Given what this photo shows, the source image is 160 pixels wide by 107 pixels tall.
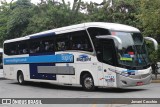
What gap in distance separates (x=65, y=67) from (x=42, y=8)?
65.4 feet

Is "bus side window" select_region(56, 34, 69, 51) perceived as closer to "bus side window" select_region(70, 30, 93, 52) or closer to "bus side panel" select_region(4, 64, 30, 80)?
"bus side window" select_region(70, 30, 93, 52)

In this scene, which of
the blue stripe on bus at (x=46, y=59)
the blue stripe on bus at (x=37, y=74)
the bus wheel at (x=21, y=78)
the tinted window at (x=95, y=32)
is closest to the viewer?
the tinted window at (x=95, y=32)

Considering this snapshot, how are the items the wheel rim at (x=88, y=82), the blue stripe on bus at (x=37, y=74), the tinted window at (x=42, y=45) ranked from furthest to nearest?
1. the blue stripe on bus at (x=37, y=74)
2. the tinted window at (x=42, y=45)
3. the wheel rim at (x=88, y=82)

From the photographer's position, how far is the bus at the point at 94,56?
53.5ft

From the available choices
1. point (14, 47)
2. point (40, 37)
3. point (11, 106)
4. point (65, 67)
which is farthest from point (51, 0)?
point (11, 106)

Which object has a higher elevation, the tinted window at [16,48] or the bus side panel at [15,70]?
the tinted window at [16,48]

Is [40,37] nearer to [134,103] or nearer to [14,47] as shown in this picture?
[14,47]

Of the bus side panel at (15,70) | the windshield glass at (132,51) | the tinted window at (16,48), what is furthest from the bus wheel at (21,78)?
the windshield glass at (132,51)

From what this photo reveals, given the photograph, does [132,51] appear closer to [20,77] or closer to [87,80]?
[87,80]

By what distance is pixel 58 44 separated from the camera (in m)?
19.9

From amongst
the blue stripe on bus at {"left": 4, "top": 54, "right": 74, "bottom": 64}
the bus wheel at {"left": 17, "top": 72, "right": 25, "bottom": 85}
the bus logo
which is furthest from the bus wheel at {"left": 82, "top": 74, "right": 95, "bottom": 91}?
the bus wheel at {"left": 17, "top": 72, "right": 25, "bottom": 85}

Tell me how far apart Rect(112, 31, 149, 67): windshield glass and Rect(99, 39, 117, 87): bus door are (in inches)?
14.6

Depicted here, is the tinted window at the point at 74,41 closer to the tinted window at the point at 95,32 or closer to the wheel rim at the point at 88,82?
the tinted window at the point at 95,32

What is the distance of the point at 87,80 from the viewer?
17891mm
